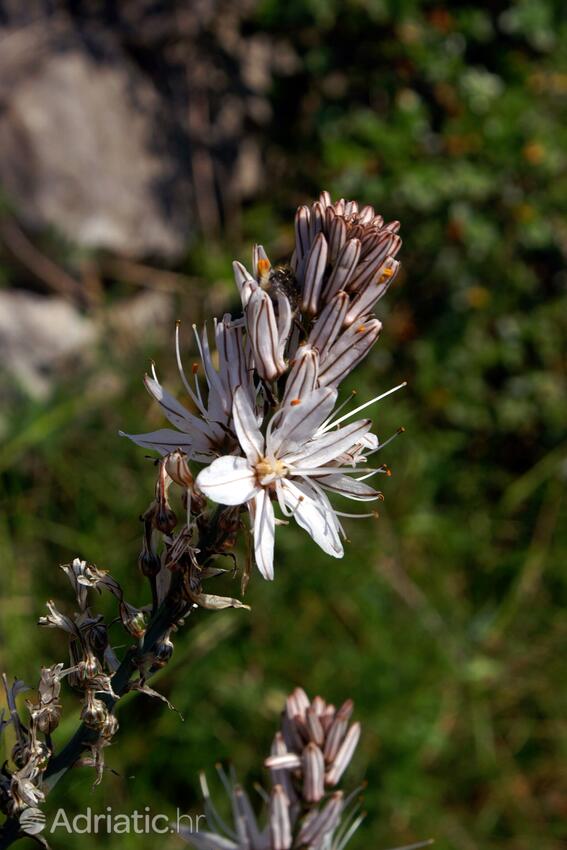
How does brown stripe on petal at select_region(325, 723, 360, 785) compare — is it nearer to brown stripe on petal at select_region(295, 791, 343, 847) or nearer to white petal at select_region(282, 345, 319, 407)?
brown stripe on petal at select_region(295, 791, 343, 847)

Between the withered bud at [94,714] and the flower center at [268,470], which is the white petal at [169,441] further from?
the withered bud at [94,714]

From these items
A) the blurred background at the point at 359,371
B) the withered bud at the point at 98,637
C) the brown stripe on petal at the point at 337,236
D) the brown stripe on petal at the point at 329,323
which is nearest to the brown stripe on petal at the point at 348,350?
the brown stripe on petal at the point at 329,323

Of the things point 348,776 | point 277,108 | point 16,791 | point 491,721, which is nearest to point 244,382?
point 16,791

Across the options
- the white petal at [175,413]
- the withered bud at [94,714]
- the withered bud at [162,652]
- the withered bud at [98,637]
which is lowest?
the withered bud at [94,714]

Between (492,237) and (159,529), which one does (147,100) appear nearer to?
(492,237)

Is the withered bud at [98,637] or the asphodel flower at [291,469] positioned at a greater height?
the asphodel flower at [291,469]

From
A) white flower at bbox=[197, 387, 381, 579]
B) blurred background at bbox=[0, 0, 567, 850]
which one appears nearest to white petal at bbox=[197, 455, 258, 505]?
white flower at bbox=[197, 387, 381, 579]
